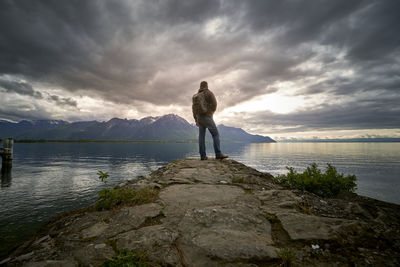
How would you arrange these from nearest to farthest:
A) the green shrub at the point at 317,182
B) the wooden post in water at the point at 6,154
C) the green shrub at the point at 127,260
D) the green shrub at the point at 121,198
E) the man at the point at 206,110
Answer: the green shrub at the point at 127,260 < the green shrub at the point at 121,198 < the green shrub at the point at 317,182 < the man at the point at 206,110 < the wooden post in water at the point at 6,154

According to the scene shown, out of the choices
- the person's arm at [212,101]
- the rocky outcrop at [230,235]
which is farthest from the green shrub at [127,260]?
the person's arm at [212,101]

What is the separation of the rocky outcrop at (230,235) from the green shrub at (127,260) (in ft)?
0.38

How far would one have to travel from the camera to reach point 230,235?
2.62m

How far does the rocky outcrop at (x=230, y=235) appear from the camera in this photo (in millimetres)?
2150

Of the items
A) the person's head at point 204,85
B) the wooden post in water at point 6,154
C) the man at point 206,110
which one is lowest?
the wooden post in water at point 6,154

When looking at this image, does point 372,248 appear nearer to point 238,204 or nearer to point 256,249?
point 256,249

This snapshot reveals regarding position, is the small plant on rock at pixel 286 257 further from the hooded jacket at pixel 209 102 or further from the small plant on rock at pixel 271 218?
the hooded jacket at pixel 209 102

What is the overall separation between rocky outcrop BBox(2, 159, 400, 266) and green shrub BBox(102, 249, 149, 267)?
0.38ft

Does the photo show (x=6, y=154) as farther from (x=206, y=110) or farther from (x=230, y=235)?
(x=230, y=235)

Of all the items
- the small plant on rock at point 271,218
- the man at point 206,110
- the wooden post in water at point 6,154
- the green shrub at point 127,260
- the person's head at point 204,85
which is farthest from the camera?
the wooden post in water at point 6,154

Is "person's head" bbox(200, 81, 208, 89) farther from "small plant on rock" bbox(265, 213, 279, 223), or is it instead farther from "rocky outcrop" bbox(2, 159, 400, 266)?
"small plant on rock" bbox(265, 213, 279, 223)

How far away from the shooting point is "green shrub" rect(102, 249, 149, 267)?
1999 millimetres

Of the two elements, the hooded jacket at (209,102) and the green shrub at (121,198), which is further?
the hooded jacket at (209,102)

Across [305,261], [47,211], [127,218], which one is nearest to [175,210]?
[127,218]
